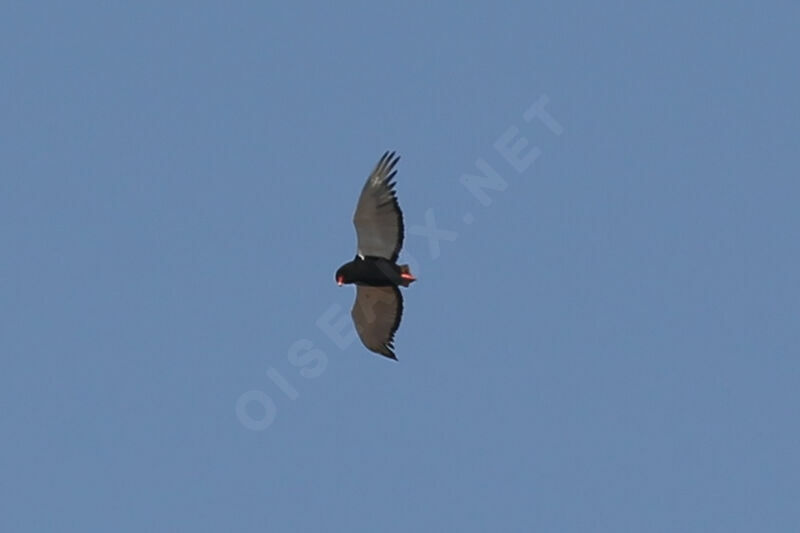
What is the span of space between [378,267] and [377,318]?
1945 mm

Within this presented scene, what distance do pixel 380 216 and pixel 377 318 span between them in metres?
3.08

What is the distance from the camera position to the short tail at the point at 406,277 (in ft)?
263

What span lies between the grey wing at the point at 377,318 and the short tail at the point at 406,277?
1390 millimetres

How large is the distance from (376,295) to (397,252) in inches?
59.6

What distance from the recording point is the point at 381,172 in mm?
79625

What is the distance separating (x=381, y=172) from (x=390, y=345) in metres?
4.54

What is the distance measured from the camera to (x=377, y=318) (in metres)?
82.1

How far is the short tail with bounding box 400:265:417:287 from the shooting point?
263 ft

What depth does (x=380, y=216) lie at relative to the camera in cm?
8000

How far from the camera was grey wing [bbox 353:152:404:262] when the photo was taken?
79.6m

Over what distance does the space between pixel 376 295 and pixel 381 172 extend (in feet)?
11.1

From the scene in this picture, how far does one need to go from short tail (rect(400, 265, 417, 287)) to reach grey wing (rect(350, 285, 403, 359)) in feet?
4.56

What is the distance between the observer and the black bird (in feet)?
262

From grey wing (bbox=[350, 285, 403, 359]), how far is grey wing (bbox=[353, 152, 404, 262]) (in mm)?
1457
